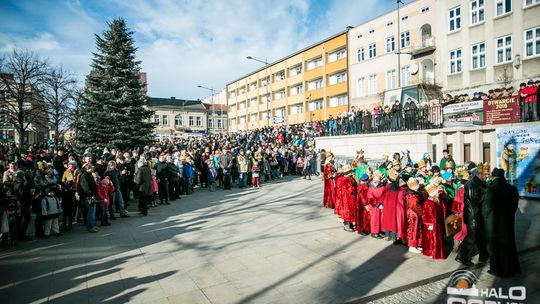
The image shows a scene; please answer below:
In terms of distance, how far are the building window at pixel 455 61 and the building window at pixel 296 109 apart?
978 inches

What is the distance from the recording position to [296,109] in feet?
168

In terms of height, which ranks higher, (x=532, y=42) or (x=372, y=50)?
(x=372, y=50)

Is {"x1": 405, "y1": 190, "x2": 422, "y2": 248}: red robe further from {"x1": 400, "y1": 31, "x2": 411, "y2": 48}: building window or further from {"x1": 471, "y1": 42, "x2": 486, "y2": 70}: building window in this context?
{"x1": 400, "y1": 31, "x2": 411, "y2": 48}: building window

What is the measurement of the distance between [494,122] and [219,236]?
11.4 metres

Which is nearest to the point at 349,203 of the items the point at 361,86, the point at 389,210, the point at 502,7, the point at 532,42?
the point at 389,210

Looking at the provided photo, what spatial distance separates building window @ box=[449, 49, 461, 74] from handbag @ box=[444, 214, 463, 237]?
24955 millimetres

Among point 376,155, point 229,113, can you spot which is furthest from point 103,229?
point 229,113

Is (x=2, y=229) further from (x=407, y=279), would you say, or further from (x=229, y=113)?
(x=229, y=113)

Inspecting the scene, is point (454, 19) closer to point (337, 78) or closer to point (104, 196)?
point (337, 78)

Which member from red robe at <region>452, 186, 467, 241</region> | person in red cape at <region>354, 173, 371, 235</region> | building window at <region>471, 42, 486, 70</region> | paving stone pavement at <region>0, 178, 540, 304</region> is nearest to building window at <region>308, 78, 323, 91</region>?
building window at <region>471, 42, 486, 70</region>

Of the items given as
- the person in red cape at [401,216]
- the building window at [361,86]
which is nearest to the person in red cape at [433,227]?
the person in red cape at [401,216]

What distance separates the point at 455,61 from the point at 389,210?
83.2 ft

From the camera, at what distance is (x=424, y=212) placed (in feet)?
20.6

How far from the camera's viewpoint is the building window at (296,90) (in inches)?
1977
